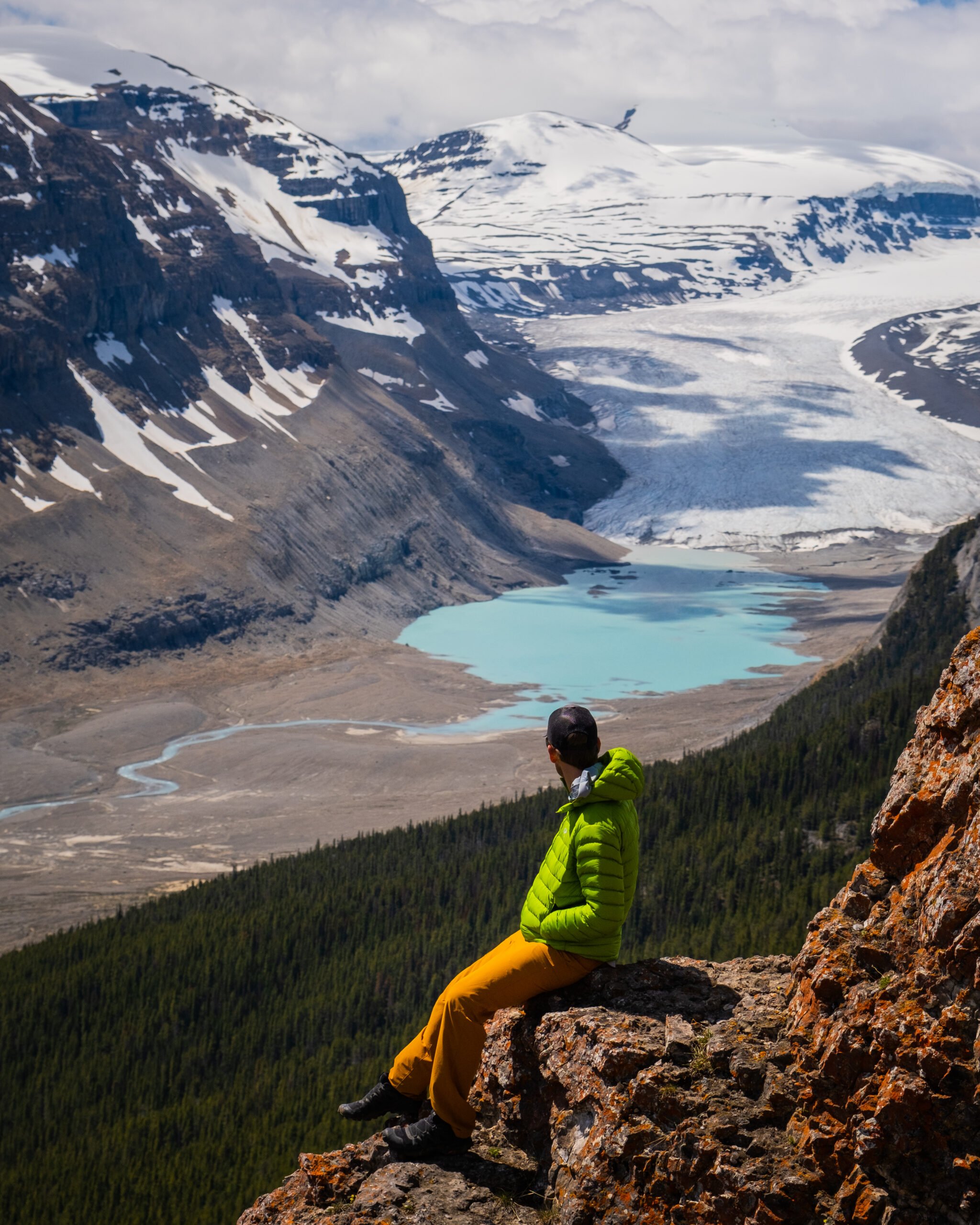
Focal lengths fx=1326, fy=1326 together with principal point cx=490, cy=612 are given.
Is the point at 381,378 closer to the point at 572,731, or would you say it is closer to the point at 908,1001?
the point at 572,731

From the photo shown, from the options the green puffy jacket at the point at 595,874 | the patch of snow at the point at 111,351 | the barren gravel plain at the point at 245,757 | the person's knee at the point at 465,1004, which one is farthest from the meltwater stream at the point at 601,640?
the green puffy jacket at the point at 595,874

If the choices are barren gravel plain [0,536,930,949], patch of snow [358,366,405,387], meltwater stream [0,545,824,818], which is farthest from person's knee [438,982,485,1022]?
patch of snow [358,366,405,387]

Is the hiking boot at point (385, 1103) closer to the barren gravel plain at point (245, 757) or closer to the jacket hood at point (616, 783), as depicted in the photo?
the jacket hood at point (616, 783)

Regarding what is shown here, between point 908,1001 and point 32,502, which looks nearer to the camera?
point 908,1001

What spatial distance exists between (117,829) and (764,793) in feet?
130

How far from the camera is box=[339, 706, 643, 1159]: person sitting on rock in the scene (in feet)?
29.7

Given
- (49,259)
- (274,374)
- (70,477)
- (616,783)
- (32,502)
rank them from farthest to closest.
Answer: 1. (274,374)
2. (49,259)
3. (70,477)
4. (32,502)
5. (616,783)

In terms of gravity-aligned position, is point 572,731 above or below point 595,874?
above

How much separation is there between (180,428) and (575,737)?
136m

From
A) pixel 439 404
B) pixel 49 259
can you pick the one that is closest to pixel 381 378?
pixel 439 404

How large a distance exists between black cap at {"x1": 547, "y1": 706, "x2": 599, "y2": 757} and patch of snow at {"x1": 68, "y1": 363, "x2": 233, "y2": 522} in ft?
410

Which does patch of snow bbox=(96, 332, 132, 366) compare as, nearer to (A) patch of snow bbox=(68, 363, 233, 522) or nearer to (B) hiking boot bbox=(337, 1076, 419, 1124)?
(A) patch of snow bbox=(68, 363, 233, 522)

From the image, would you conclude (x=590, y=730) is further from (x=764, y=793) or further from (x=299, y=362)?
(x=299, y=362)

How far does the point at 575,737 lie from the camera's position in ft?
31.4
